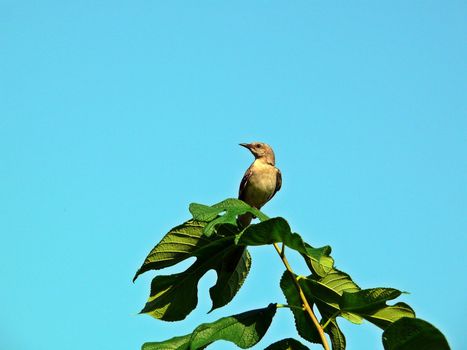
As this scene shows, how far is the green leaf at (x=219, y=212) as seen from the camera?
301 centimetres

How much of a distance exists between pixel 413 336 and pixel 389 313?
59cm

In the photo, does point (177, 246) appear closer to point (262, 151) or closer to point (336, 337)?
point (336, 337)

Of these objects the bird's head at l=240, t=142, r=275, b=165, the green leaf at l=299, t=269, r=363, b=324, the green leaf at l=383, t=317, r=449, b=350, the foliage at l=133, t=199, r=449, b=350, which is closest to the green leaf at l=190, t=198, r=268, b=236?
the foliage at l=133, t=199, r=449, b=350

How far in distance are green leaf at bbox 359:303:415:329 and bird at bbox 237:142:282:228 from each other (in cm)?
534

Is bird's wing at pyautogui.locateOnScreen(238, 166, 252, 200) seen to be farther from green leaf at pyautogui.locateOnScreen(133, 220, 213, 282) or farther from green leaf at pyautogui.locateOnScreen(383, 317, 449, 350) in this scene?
green leaf at pyautogui.locateOnScreen(383, 317, 449, 350)

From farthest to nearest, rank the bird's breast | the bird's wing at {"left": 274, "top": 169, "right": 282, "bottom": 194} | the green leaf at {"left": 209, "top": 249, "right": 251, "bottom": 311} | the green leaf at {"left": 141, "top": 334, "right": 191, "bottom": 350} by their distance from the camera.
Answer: the bird's wing at {"left": 274, "top": 169, "right": 282, "bottom": 194} → the bird's breast → the green leaf at {"left": 209, "top": 249, "right": 251, "bottom": 311} → the green leaf at {"left": 141, "top": 334, "right": 191, "bottom": 350}

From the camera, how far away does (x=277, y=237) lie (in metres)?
2.97

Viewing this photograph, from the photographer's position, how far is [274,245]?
10.3 feet

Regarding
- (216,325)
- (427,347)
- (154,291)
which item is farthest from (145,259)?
(427,347)

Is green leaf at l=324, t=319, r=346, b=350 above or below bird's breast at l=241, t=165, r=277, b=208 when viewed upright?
below

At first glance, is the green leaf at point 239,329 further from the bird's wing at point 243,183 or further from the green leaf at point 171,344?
the bird's wing at point 243,183

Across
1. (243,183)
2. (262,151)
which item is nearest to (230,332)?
(243,183)

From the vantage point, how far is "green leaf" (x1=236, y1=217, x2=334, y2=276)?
2.88m

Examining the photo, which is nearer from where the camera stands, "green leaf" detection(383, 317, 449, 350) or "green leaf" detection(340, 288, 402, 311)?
"green leaf" detection(383, 317, 449, 350)
